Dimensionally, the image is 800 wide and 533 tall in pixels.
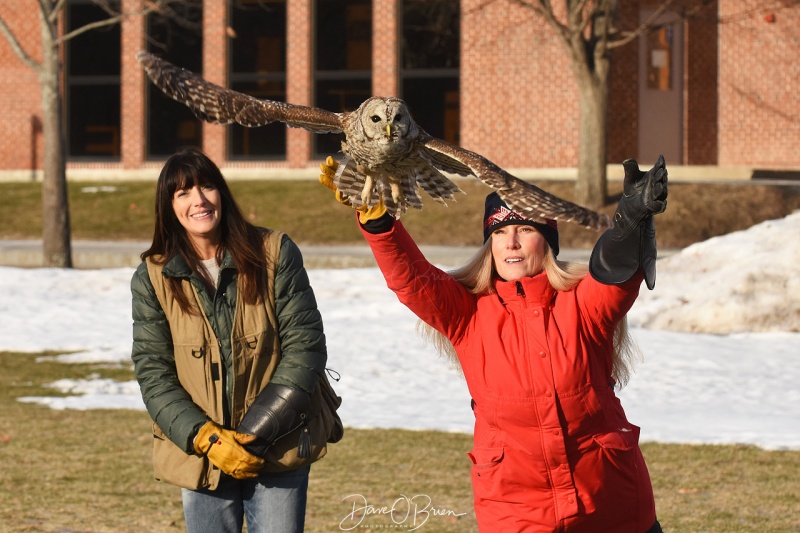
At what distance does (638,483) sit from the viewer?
442 cm

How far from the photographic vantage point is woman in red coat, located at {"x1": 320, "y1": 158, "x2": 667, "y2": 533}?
14.2 ft

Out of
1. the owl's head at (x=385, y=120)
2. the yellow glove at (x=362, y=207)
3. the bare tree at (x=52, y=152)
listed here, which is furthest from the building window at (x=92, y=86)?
the owl's head at (x=385, y=120)

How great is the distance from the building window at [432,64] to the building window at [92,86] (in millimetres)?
8704

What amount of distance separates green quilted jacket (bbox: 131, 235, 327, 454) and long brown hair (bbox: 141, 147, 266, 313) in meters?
0.05

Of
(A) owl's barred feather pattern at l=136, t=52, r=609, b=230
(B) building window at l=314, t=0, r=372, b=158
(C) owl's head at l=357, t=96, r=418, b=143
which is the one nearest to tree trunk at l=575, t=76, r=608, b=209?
(B) building window at l=314, t=0, r=372, b=158

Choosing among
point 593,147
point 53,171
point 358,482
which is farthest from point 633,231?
point 593,147

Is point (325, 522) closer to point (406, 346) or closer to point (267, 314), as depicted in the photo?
point (267, 314)

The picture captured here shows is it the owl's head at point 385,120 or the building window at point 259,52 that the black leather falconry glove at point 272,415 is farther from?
the building window at point 259,52

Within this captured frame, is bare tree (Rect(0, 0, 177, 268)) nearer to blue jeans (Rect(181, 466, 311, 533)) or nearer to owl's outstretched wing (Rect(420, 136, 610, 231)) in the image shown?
blue jeans (Rect(181, 466, 311, 533))

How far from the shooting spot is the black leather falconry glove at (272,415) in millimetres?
4645

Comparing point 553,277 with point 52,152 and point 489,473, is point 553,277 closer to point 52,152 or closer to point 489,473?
point 489,473

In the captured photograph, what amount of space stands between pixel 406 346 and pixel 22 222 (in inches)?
758

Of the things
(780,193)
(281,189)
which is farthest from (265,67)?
(780,193)

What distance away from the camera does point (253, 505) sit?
4805 millimetres
